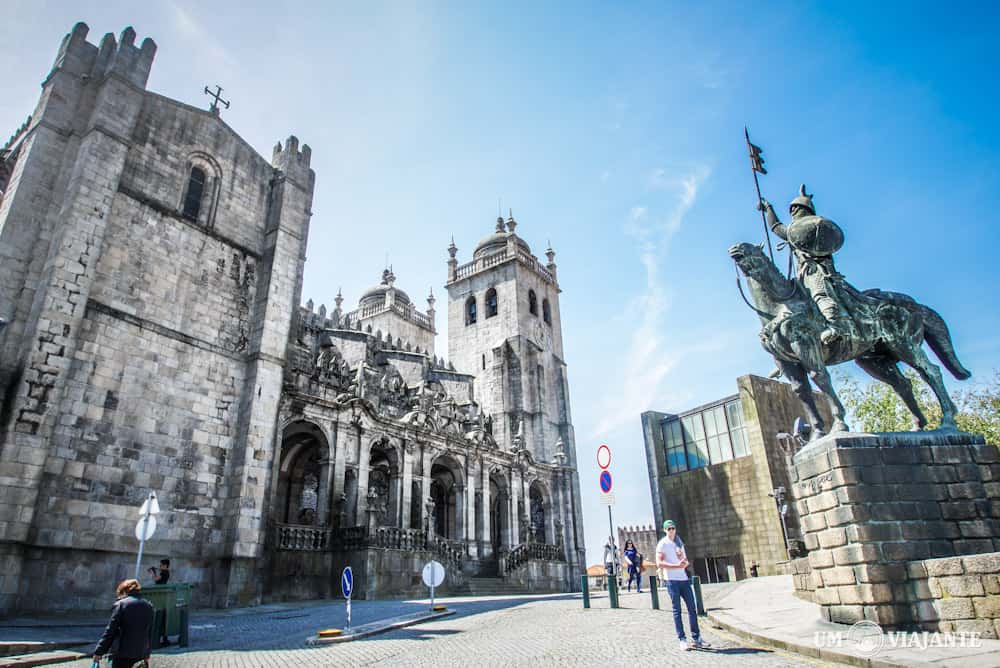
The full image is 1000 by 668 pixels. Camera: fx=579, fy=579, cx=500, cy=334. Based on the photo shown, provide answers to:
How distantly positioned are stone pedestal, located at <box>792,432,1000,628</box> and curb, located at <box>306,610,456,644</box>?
701 cm

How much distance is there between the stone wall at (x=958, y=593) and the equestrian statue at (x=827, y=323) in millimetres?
2352

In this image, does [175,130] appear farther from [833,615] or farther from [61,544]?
[833,615]

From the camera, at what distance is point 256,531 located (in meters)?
16.9

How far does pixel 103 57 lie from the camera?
18078 millimetres

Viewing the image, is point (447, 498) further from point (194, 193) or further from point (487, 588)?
point (194, 193)

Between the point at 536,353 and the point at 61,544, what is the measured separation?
3183 cm

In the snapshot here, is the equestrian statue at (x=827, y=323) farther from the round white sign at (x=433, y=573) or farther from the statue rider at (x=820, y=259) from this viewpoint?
the round white sign at (x=433, y=573)

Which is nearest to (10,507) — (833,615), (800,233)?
(833,615)

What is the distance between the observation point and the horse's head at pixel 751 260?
9.38 m

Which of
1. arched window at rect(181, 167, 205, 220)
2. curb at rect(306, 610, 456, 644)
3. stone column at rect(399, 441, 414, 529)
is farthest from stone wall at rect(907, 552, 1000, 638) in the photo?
arched window at rect(181, 167, 205, 220)

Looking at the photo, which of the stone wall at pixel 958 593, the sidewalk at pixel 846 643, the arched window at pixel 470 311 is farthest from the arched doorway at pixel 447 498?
the stone wall at pixel 958 593

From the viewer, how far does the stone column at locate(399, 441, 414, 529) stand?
23.2 m

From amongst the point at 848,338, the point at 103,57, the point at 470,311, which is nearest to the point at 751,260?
the point at 848,338

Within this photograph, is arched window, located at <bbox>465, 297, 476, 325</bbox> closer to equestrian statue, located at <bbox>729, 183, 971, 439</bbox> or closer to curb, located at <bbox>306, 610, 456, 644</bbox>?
curb, located at <bbox>306, 610, 456, 644</bbox>
